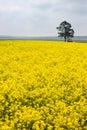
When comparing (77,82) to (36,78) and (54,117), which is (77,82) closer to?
(36,78)

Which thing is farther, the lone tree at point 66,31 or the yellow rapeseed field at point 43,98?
the lone tree at point 66,31

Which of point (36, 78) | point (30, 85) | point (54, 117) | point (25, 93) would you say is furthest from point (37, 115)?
point (36, 78)

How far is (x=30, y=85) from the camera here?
12.8 metres

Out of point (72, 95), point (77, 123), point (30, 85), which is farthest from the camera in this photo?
point (30, 85)

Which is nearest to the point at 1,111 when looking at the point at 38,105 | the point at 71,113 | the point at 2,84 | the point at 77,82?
the point at 38,105

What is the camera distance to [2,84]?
41.9 ft

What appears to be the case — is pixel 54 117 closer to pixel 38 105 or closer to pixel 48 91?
pixel 38 105

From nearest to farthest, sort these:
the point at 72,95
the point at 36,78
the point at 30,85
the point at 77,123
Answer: the point at 77,123
the point at 72,95
the point at 30,85
the point at 36,78

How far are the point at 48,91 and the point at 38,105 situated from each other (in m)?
1.50

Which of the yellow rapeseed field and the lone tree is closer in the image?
the yellow rapeseed field

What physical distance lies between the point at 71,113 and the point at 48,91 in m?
2.50

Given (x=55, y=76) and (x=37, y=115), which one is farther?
(x=55, y=76)

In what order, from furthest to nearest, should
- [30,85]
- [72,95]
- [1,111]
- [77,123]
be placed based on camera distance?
[30,85], [72,95], [1,111], [77,123]

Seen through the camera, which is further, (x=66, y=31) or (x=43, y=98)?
(x=66, y=31)
